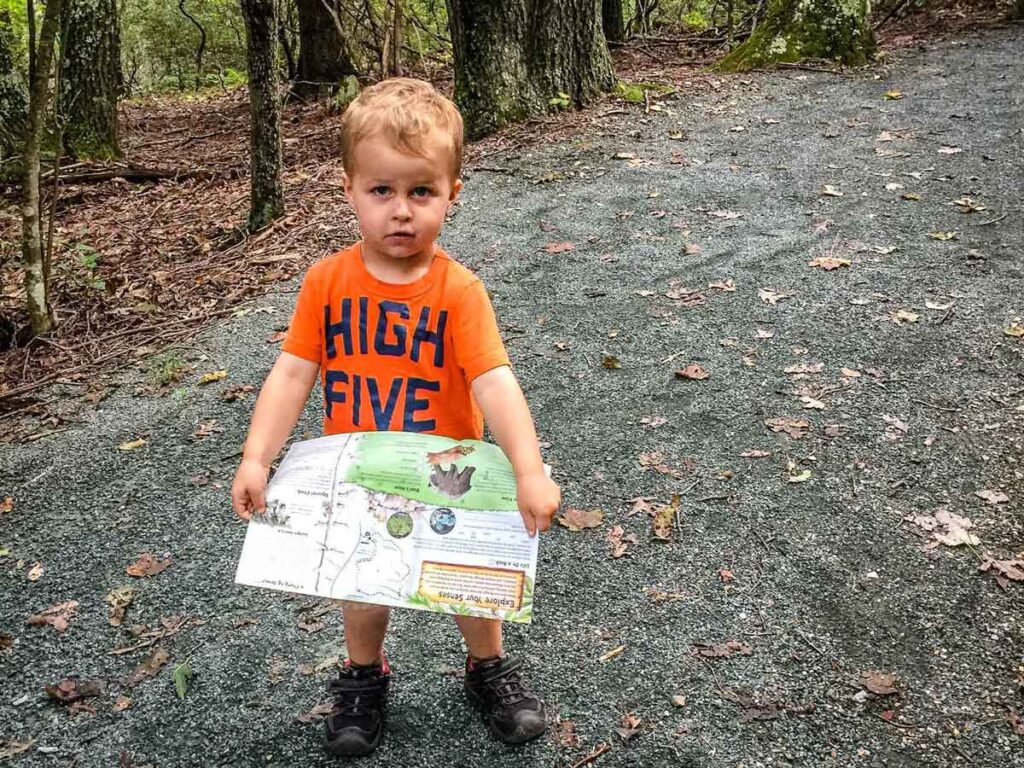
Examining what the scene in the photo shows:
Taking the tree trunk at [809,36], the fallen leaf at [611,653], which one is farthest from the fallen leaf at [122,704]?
the tree trunk at [809,36]

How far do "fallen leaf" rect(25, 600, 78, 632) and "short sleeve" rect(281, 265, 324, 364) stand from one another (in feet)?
5.19

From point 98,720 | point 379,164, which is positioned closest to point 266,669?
point 98,720

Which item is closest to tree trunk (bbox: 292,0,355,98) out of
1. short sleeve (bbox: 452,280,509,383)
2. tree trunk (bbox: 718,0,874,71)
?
tree trunk (bbox: 718,0,874,71)

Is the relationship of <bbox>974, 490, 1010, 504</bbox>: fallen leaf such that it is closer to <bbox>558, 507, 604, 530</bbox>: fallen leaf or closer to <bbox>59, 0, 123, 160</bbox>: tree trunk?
<bbox>558, 507, 604, 530</bbox>: fallen leaf

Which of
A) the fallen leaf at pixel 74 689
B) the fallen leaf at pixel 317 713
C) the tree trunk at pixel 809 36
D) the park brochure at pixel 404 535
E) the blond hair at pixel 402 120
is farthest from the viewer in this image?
the tree trunk at pixel 809 36

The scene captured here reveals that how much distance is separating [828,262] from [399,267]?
387 centimetres

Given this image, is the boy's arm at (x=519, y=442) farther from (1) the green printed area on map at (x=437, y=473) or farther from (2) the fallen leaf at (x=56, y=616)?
(2) the fallen leaf at (x=56, y=616)

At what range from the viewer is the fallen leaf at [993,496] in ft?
10.4

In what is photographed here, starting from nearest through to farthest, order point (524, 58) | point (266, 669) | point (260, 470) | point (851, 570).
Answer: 1. point (260, 470)
2. point (266, 669)
3. point (851, 570)
4. point (524, 58)

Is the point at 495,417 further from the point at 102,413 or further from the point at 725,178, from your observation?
the point at 725,178

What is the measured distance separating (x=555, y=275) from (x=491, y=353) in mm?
3507

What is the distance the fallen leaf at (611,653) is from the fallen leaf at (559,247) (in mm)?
3488

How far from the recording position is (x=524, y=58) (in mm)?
7684

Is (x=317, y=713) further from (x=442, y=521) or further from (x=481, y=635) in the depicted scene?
(x=442, y=521)
